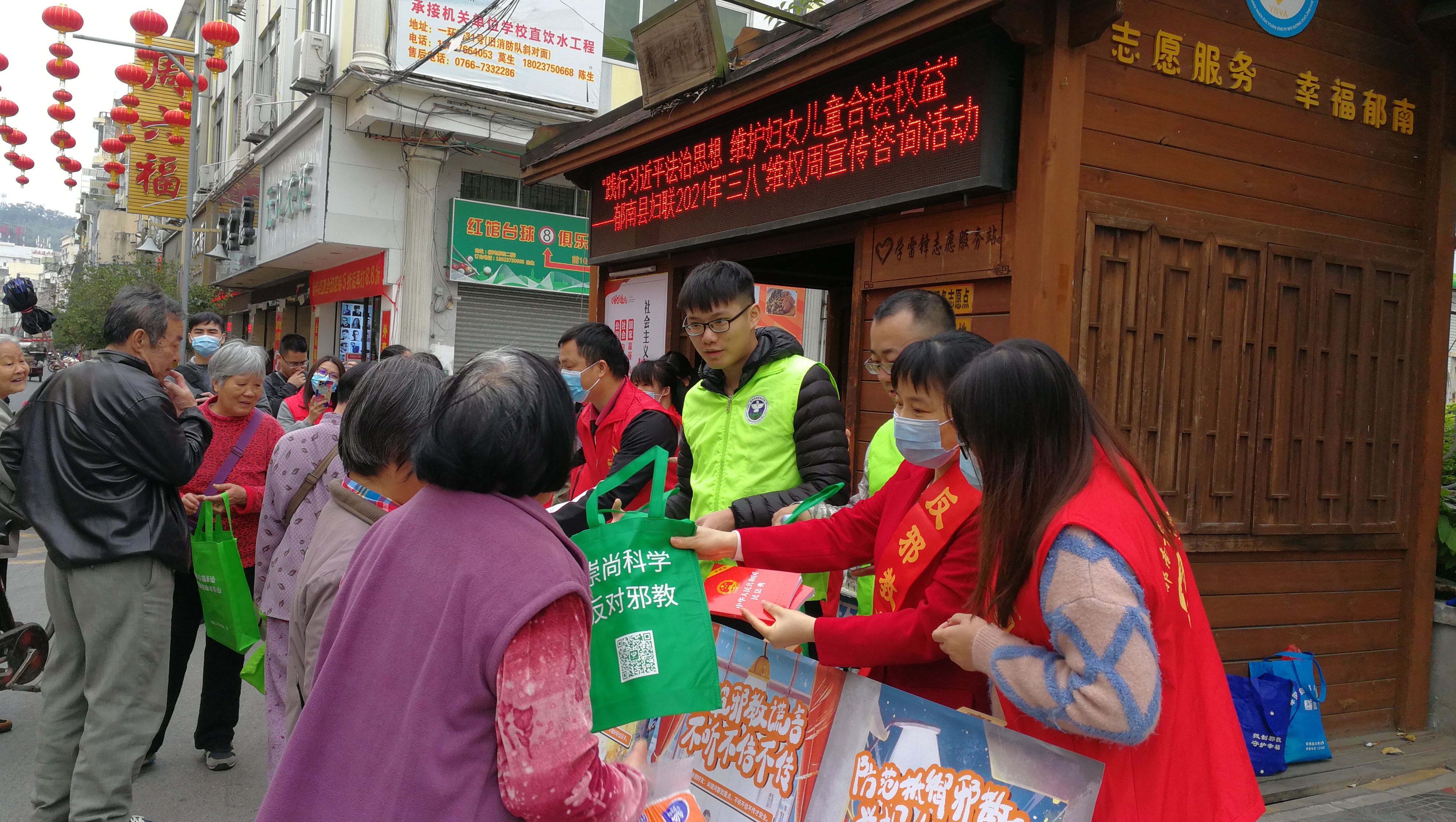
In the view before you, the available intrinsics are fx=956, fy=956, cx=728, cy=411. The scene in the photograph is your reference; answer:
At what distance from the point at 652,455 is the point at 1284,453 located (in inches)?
145

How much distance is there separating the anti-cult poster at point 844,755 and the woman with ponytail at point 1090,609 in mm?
93

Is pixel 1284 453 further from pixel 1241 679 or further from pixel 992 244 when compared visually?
pixel 992 244

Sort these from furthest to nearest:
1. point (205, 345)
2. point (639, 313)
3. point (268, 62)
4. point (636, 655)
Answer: point (268, 62) → point (639, 313) → point (205, 345) → point (636, 655)

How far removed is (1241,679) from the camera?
4.38 meters

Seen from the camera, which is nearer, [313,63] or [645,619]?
[645,619]

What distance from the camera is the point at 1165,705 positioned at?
5.75ft

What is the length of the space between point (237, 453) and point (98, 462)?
891 millimetres

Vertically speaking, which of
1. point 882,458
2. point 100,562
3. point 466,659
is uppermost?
point 882,458

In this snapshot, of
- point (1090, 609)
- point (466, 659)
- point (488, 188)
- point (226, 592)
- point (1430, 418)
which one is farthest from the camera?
point (488, 188)

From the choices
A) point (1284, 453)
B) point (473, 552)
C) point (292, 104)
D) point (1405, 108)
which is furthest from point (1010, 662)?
point (292, 104)

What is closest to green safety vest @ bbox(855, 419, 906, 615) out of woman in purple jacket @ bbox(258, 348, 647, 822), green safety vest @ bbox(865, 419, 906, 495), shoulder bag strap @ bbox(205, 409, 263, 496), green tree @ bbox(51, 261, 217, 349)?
green safety vest @ bbox(865, 419, 906, 495)

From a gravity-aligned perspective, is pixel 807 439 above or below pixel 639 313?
below

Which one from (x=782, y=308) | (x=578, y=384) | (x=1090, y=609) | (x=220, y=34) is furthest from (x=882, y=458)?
(x=220, y=34)

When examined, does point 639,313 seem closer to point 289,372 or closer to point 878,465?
point 878,465
